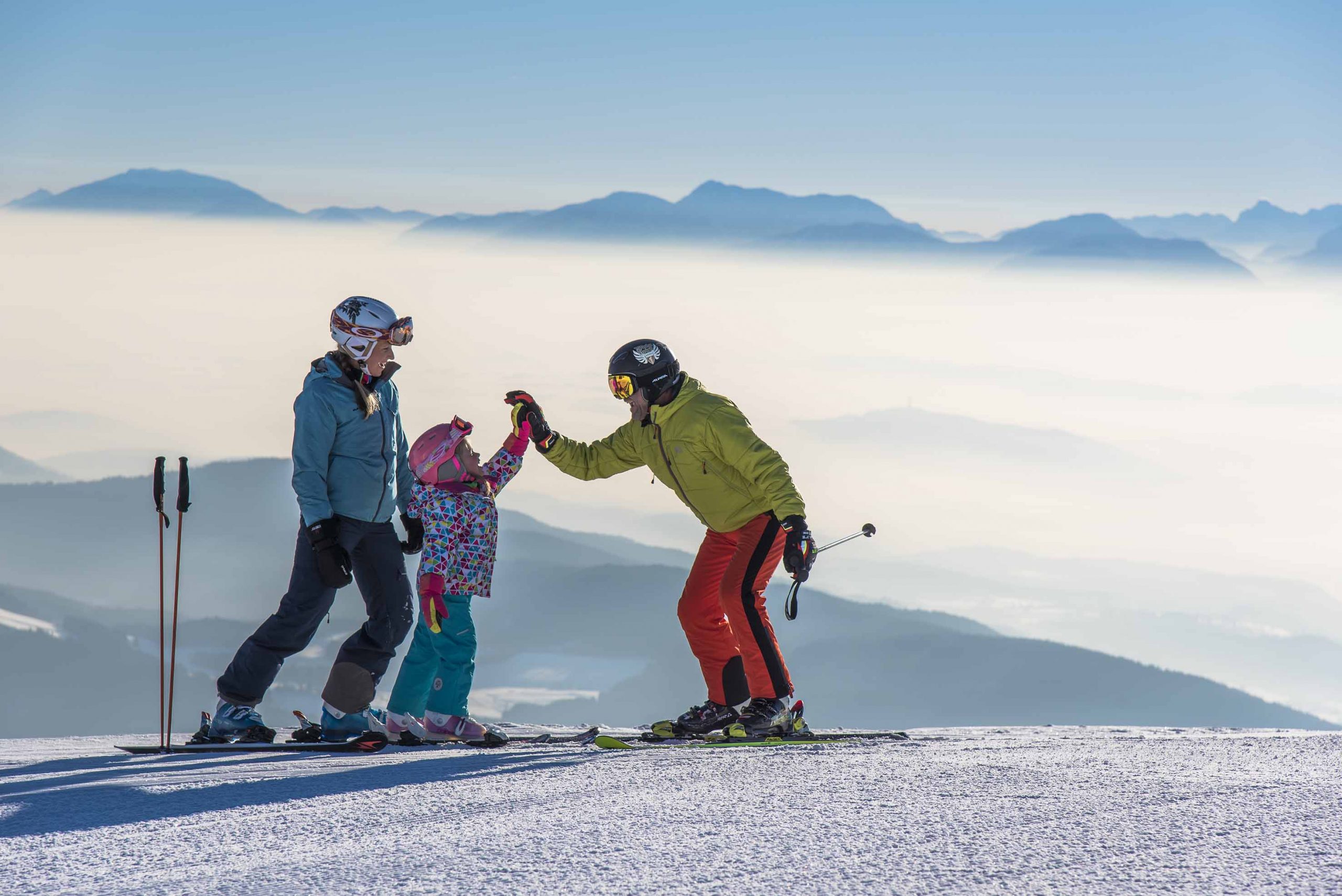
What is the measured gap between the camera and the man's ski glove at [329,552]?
273 inches

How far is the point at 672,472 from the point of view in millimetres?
7770

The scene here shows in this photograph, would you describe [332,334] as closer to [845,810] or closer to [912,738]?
[845,810]

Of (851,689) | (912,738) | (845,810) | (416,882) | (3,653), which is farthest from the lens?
(851,689)

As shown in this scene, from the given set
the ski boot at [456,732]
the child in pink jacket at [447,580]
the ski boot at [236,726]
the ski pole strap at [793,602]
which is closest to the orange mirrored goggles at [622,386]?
the child in pink jacket at [447,580]

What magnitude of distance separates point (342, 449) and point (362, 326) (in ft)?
2.31

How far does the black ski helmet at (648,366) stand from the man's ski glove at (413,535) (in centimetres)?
150

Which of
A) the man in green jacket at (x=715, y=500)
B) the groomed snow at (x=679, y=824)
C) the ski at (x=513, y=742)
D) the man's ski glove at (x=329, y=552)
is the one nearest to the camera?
the groomed snow at (x=679, y=824)

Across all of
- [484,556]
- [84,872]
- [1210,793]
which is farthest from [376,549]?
[1210,793]

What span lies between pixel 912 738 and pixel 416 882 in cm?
514

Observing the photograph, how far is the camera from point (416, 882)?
395 cm

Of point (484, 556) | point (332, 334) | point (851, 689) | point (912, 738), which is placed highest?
point (332, 334)

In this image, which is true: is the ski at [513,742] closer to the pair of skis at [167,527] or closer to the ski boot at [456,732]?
the ski boot at [456,732]

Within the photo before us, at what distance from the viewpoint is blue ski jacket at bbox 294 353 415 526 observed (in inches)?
275

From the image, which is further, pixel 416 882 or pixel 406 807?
pixel 406 807
